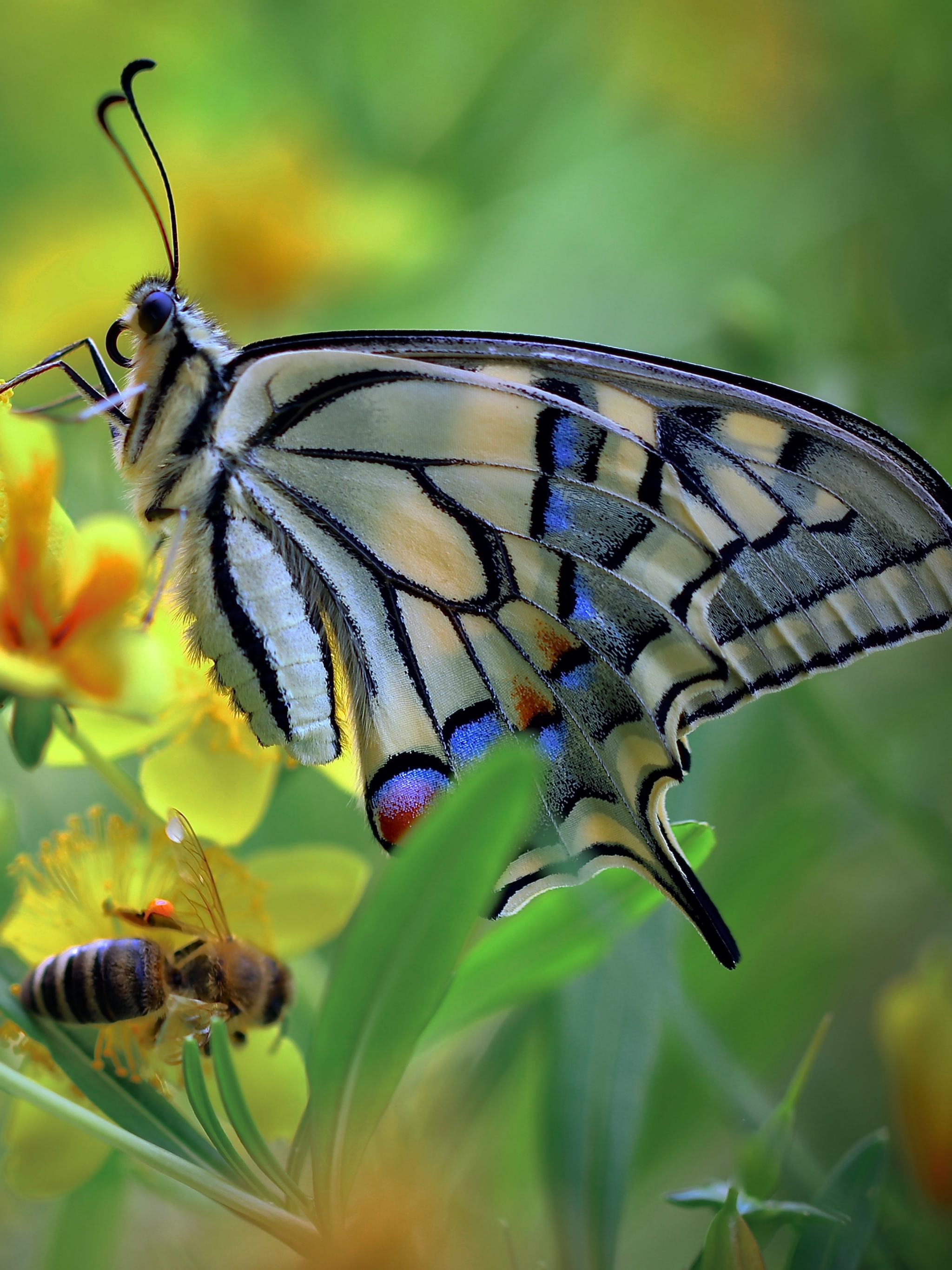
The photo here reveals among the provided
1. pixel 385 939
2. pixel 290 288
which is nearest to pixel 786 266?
pixel 290 288

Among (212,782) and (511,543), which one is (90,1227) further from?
(511,543)

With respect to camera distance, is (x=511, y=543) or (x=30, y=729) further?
(x=511, y=543)


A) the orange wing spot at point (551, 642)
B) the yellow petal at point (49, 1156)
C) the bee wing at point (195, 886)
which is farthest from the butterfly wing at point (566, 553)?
the yellow petal at point (49, 1156)

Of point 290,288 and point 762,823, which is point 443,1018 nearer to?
point 762,823

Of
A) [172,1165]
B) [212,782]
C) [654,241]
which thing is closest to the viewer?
[172,1165]

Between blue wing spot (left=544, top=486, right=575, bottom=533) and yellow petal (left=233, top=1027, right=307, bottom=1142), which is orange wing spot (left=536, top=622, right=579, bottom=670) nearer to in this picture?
A: blue wing spot (left=544, top=486, right=575, bottom=533)

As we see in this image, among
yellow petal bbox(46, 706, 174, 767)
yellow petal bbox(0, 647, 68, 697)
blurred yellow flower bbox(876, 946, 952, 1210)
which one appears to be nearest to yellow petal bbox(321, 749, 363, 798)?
yellow petal bbox(46, 706, 174, 767)

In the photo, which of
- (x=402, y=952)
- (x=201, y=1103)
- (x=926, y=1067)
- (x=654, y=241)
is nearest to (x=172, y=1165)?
(x=201, y=1103)
